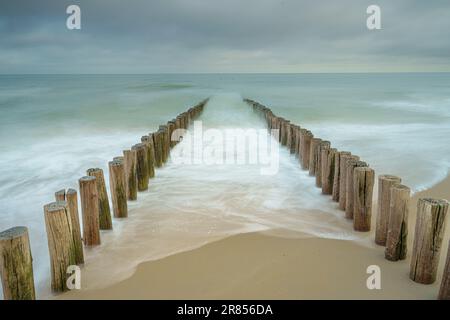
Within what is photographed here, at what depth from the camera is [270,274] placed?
131 inches

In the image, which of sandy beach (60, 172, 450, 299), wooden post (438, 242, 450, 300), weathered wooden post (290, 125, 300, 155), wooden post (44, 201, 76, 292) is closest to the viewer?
wooden post (438, 242, 450, 300)

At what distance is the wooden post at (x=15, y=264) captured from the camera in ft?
8.32

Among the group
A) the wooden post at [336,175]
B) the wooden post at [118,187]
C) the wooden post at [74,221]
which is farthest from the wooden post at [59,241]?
the wooden post at [336,175]

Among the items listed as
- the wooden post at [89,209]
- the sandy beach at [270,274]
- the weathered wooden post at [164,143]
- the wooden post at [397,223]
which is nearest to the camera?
the sandy beach at [270,274]

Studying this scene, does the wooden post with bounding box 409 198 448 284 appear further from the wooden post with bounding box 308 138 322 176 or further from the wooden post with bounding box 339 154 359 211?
the wooden post with bounding box 308 138 322 176

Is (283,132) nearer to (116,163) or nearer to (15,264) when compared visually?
(116,163)

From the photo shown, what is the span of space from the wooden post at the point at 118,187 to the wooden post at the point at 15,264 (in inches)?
73.8

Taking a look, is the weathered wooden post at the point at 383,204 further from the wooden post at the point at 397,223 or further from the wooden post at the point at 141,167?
the wooden post at the point at 141,167

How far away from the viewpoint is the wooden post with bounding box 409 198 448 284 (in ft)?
9.37

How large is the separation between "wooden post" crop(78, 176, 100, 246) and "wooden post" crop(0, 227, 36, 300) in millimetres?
1122

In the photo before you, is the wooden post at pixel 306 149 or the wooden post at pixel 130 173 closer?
the wooden post at pixel 130 173

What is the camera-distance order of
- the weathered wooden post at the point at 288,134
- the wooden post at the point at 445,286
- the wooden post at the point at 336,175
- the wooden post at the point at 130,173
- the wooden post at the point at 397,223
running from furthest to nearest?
the weathered wooden post at the point at 288,134 < the wooden post at the point at 130,173 < the wooden post at the point at 336,175 < the wooden post at the point at 397,223 < the wooden post at the point at 445,286

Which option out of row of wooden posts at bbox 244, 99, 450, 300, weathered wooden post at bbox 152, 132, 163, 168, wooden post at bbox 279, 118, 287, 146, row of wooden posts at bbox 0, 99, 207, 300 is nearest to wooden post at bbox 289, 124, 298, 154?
wooden post at bbox 279, 118, 287, 146
